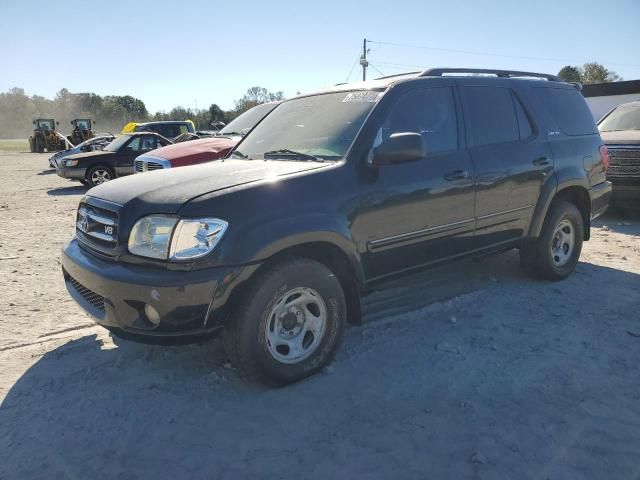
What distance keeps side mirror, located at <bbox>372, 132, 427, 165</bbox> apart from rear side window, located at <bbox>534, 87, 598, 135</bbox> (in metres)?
2.34

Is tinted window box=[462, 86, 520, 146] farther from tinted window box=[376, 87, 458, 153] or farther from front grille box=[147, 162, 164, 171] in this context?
front grille box=[147, 162, 164, 171]

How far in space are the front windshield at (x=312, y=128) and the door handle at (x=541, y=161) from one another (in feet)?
6.23

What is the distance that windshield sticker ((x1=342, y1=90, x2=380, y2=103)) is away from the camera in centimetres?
372

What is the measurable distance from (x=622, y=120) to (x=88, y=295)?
10077 millimetres

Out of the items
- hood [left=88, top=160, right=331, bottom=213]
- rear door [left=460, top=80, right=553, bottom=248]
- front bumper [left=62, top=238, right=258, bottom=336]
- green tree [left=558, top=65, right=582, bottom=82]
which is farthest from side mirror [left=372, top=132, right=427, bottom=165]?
green tree [left=558, top=65, right=582, bottom=82]

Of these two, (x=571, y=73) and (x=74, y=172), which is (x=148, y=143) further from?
(x=571, y=73)

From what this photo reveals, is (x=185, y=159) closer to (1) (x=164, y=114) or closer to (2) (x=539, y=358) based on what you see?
(2) (x=539, y=358)

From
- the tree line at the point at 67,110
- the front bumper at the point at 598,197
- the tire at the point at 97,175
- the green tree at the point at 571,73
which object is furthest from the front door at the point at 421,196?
the tree line at the point at 67,110

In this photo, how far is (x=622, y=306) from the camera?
14.6ft

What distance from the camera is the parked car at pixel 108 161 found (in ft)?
46.0

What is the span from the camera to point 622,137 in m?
8.38

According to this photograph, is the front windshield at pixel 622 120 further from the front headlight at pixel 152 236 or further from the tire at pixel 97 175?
the tire at pixel 97 175

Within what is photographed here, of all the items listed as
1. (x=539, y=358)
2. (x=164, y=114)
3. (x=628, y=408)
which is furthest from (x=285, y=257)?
(x=164, y=114)

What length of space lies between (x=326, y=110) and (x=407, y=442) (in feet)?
8.36
